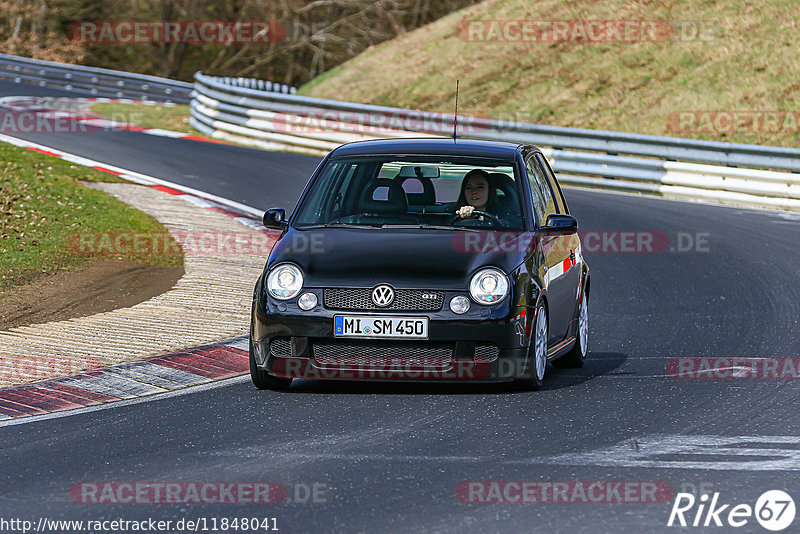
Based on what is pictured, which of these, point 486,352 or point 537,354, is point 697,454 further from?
point 537,354

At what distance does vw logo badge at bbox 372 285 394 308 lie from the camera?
7918 mm

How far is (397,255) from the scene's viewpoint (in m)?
8.16

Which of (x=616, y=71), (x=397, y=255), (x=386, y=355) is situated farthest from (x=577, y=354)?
(x=616, y=71)

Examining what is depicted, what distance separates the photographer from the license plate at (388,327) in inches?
310

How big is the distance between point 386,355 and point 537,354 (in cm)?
100

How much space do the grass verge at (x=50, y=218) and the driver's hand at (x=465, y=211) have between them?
16.1ft

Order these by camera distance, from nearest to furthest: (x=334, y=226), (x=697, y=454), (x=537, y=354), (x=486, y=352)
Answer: (x=697, y=454) → (x=486, y=352) → (x=537, y=354) → (x=334, y=226)

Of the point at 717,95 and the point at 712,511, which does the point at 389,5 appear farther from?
the point at 712,511

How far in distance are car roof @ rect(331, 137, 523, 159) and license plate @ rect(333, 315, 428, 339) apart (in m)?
1.75

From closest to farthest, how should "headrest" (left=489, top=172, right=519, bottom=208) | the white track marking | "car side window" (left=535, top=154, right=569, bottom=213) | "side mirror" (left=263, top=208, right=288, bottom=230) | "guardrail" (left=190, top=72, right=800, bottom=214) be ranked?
1. the white track marking
2. "side mirror" (left=263, top=208, right=288, bottom=230)
3. "headrest" (left=489, top=172, right=519, bottom=208)
4. "car side window" (left=535, top=154, right=569, bottom=213)
5. "guardrail" (left=190, top=72, right=800, bottom=214)

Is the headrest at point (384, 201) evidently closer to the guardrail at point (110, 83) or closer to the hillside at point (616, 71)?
the hillside at point (616, 71)

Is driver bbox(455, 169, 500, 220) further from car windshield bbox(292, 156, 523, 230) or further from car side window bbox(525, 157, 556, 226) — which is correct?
car side window bbox(525, 157, 556, 226)

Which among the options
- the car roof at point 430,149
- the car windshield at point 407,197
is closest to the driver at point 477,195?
the car windshield at point 407,197

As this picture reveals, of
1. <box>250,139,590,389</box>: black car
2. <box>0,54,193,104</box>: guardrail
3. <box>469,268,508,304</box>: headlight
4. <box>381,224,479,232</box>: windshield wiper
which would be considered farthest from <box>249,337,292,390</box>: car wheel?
<box>0,54,193,104</box>: guardrail
